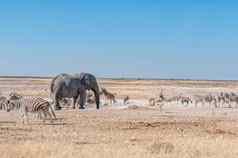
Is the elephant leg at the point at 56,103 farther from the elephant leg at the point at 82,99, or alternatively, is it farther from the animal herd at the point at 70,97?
the elephant leg at the point at 82,99

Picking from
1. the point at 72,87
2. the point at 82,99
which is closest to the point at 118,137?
the point at 82,99

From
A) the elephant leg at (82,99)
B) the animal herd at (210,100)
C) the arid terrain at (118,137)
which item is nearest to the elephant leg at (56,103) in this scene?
the elephant leg at (82,99)

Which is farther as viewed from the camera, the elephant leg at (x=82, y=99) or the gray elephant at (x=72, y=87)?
the gray elephant at (x=72, y=87)

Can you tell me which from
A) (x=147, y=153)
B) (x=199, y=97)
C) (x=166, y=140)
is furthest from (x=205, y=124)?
(x=199, y=97)

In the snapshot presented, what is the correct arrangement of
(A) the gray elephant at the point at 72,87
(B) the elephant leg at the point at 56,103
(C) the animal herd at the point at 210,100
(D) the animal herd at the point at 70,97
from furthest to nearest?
1. (C) the animal herd at the point at 210,100
2. (A) the gray elephant at the point at 72,87
3. (B) the elephant leg at the point at 56,103
4. (D) the animal herd at the point at 70,97

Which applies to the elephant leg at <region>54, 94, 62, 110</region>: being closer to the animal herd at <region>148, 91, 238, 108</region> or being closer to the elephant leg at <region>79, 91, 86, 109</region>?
the elephant leg at <region>79, 91, 86, 109</region>

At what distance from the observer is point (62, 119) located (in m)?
27.4

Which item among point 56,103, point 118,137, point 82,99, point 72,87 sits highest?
point 72,87

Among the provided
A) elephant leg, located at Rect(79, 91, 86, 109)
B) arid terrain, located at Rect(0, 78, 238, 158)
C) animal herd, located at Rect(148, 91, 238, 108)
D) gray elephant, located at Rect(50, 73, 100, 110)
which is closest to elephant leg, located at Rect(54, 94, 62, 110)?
gray elephant, located at Rect(50, 73, 100, 110)

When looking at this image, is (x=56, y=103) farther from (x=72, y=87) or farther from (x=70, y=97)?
(x=70, y=97)

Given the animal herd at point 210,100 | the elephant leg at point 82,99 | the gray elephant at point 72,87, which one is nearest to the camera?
the elephant leg at point 82,99

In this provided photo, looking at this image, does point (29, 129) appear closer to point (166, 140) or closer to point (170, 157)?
point (166, 140)

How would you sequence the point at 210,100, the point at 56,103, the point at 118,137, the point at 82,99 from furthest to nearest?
the point at 210,100, the point at 82,99, the point at 56,103, the point at 118,137

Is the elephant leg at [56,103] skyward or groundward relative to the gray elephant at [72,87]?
groundward
